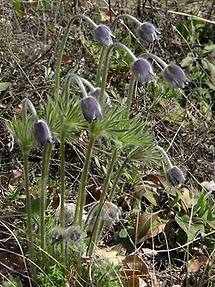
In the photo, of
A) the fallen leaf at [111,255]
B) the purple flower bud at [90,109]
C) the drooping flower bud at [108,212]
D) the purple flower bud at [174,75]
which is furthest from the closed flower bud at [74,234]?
the purple flower bud at [174,75]

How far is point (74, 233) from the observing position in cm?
182

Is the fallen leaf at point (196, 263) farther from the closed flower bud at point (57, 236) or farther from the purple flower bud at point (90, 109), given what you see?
the purple flower bud at point (90, 109)

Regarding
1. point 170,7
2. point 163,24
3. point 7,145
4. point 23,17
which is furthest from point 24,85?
point 170,7

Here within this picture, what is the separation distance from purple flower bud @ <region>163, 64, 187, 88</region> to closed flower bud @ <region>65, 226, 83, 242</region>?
52 cm

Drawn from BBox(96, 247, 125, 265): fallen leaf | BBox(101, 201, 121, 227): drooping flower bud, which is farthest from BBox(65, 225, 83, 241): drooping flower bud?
BBox(96, 247, 125, 265): fallen leaf

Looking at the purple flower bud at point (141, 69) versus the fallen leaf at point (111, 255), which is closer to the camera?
the purple flower bud at point (141, 69)

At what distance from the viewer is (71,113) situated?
1.69m

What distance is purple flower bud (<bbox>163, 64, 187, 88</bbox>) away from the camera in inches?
67.9

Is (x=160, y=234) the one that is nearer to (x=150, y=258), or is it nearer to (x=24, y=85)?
(x=150, y=258)

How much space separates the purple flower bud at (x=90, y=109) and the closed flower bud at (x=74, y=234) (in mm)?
409

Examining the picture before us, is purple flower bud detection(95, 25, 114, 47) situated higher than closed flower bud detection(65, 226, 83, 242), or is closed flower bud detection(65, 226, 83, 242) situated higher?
purple flower bud detection(95, 25, 114, 47)

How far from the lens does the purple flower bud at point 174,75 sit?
1.73 m

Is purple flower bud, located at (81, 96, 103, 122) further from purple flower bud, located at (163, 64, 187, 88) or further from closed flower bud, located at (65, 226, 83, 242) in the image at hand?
closed flower bud, located at (65, 226, 83, 242)

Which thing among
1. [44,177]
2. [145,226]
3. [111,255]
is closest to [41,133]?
[44,177]
